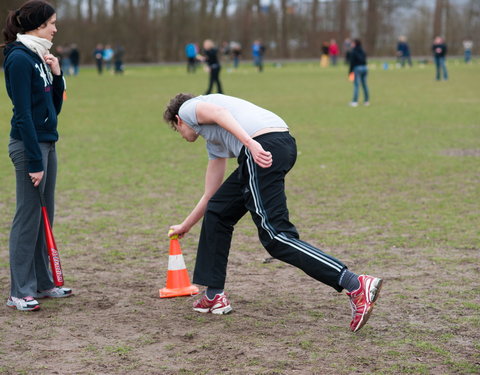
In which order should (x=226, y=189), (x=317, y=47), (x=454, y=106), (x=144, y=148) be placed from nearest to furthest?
(x=226, y=189) < (x=144, y=148) < (x=454, y=106) < (x=317, y=47)

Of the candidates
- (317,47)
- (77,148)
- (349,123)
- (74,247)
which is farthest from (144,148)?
(317,47)

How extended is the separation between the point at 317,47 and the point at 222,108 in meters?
70.2

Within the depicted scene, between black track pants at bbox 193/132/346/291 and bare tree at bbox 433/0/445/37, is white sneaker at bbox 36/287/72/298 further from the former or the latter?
bare tree at bbox 433/0/445/37

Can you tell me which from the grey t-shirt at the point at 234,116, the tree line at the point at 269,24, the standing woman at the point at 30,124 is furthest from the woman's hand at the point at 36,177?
the tree line at the point at 269,24

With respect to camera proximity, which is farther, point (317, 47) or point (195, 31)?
point (317, 47)

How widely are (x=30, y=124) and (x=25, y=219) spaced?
0.71 metres

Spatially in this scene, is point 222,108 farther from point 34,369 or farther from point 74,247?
point 74,247

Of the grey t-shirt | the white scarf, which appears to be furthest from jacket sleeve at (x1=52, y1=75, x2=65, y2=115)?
the grey t-shirt

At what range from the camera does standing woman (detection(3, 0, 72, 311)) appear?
4.75m

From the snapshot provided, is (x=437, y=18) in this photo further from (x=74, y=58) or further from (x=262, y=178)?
→ (x=262, y=178)

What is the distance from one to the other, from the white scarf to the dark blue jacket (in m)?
0.03

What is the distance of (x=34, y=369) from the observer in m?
4.04

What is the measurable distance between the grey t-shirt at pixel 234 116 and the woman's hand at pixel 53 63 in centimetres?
97

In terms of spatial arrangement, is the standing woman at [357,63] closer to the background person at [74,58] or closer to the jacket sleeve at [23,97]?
the jacket sleeve at [23,97]
